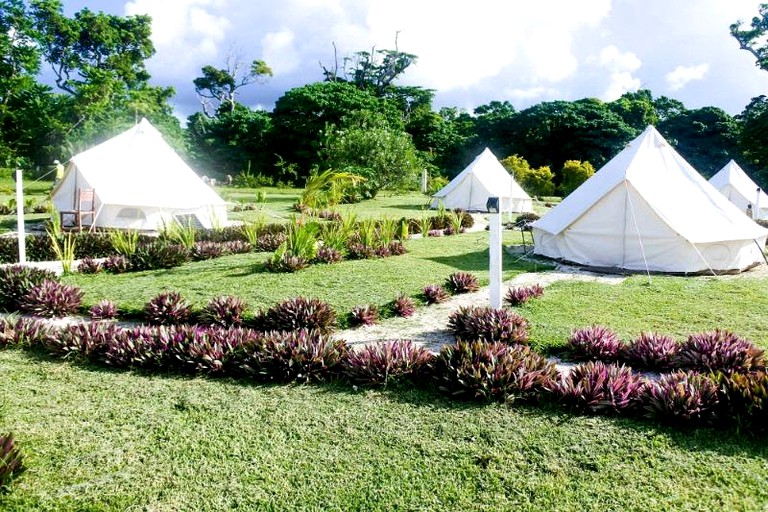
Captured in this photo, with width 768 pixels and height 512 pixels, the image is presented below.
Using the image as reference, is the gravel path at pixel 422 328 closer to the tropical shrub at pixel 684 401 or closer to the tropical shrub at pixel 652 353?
the tropical shrub at pixel 652 353

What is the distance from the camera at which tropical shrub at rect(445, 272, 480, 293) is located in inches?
351

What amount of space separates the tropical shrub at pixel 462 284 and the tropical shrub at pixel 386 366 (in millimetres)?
3775

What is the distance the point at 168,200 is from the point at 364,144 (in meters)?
13.9

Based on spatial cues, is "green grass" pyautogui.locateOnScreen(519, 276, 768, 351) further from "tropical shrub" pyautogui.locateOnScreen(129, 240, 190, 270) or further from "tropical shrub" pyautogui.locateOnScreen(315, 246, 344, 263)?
"tropical shrub" pyautogui.locateOnScreen(129, 240, 190, 270)

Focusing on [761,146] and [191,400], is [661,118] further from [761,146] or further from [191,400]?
[191,400]

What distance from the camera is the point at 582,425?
4.19 meters

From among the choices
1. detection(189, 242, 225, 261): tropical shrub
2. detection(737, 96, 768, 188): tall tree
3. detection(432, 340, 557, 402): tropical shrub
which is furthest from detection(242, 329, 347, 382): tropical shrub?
detection(737, 96, 768, 188): tall tree

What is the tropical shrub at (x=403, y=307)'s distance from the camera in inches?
294

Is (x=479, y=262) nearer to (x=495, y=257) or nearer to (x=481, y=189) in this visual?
(x=495, y=257)

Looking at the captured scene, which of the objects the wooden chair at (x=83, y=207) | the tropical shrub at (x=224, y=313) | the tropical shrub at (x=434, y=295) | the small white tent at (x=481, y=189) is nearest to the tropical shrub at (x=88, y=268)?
the tropical shrub at (x=224, y=313)

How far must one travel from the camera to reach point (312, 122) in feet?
131

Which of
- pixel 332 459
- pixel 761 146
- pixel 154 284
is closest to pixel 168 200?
pixel 154 284

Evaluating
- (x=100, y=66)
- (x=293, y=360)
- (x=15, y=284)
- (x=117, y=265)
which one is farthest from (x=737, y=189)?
(x=100, y=66)

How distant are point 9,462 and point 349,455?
1999 millimetres
